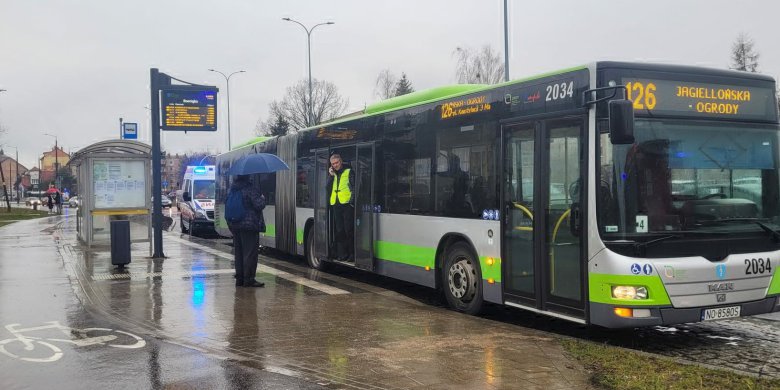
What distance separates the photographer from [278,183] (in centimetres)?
1531

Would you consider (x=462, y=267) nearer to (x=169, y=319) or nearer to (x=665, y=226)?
(x=665, y=226)

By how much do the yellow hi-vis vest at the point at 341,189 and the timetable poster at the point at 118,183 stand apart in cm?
654

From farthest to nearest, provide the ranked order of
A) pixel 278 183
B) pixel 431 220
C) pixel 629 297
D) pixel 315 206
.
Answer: pixel 278 183
pixel 315 206
pixel 431 220
pixel 629 297

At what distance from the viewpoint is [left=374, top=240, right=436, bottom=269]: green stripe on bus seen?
9.61 metres

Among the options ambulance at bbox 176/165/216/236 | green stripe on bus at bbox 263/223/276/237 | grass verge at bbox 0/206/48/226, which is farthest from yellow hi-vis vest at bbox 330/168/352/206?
grass verge at bbox 0/206/48/226

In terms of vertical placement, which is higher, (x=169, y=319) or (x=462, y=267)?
(x=462, y=267)

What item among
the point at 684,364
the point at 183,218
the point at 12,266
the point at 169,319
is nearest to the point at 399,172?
the point at 169,319

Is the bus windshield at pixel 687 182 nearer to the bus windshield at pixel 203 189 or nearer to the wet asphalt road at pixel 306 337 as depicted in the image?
the wet asphalt road at pixel 306 337

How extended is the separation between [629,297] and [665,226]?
0.80 meters

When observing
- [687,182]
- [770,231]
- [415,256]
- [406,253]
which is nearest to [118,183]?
[406,253]

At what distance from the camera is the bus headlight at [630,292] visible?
6.50 meters

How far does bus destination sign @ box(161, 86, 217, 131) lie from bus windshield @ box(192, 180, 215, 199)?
926 cm

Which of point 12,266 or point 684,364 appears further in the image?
point 12,266

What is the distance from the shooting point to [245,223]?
35.8 ft
